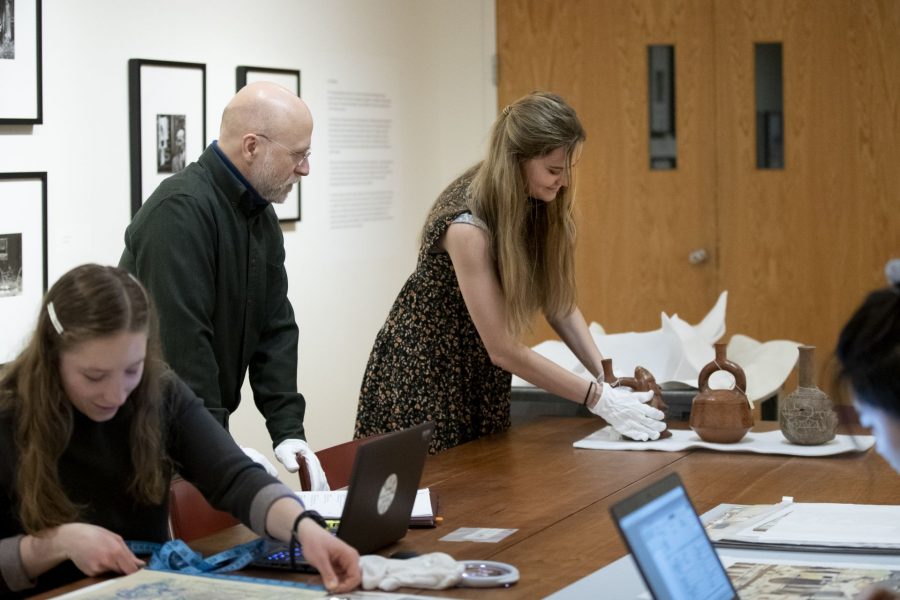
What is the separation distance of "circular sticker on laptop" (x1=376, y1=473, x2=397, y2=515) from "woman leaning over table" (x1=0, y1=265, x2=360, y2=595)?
5.0 inches

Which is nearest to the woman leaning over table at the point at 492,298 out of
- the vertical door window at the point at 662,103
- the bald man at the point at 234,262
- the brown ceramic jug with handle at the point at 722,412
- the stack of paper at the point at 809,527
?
the brown ceramic jug with handle at the point at 722,412

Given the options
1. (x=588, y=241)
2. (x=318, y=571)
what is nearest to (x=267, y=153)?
(x=318, y=571)

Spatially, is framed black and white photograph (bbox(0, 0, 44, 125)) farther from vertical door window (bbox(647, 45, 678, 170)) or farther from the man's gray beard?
vertical door window (bbox(647, 45, 678, 170))

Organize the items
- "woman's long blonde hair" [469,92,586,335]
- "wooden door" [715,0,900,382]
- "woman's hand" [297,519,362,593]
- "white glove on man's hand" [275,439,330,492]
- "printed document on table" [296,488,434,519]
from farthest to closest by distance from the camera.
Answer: "wooden door" [715,0,900,382], "woman's long blonde hair" [469,92,586,335], "white glove on man's hand" [275,439,330,492], "printed document on table" [296,488,434,519], "woman's hand" [297,519,362,593]

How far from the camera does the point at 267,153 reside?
2768 mm

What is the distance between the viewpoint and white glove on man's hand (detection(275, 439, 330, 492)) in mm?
2498

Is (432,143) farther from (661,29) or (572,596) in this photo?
(572,596)

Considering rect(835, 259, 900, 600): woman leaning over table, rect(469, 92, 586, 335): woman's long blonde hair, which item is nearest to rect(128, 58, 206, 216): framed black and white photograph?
rect(469, 92, 586, 335): woman's long blonde hair

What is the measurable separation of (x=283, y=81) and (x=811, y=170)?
211cm

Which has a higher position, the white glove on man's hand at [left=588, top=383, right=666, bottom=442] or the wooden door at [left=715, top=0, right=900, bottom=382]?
the wooden door at [left=715, top=0, right=900, bottom=382]

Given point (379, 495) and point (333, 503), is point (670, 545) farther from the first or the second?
point (333, 503)

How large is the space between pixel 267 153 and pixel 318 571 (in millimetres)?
1182

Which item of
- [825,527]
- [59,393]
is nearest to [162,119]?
[59,393]

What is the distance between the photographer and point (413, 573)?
1.80 metres
